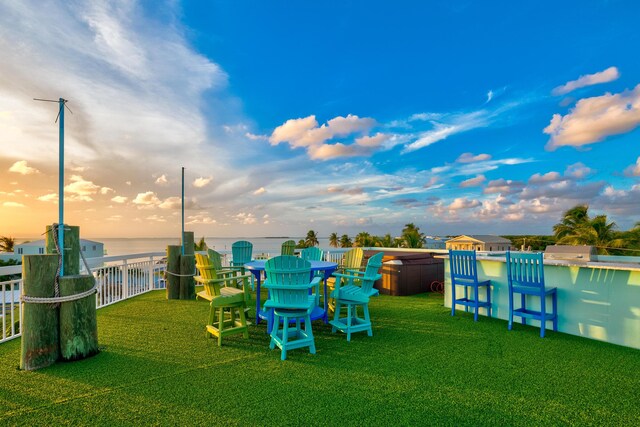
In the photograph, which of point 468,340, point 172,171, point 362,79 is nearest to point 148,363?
point 468,340

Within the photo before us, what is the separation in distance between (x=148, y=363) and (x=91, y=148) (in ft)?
17.4

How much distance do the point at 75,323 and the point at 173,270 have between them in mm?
3450

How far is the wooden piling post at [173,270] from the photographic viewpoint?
6363 millimetres

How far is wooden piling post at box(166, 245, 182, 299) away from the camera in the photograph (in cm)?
636

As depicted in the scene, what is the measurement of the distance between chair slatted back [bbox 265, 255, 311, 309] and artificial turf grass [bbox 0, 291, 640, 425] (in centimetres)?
57

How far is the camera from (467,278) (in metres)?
4.76

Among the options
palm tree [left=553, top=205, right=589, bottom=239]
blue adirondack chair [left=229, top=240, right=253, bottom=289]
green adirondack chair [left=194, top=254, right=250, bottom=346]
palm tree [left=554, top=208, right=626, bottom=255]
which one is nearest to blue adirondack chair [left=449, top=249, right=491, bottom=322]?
green adirondack chair [left=194, top=254, right=250, bottom=346]

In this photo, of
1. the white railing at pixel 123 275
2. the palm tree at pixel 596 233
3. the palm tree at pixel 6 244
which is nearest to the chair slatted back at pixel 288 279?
the white railing at pixel 123 275

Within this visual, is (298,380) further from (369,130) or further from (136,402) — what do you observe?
(369,130)

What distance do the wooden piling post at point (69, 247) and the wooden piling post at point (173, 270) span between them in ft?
10.1

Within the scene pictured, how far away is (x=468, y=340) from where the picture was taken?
373cm

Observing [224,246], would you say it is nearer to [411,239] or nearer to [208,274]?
[208,274]

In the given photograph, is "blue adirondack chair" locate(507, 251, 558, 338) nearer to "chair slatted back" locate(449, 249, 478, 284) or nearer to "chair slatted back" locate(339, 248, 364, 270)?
"chair slatted back" locate(449, 249, 478, 284)

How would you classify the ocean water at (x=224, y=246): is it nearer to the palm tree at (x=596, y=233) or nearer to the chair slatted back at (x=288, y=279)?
the chair slatted back at (x=288, y=279)
